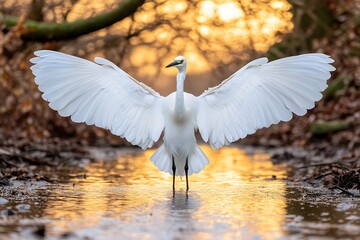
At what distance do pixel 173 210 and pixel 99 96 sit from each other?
231 cm

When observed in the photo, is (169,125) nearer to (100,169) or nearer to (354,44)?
(100,169)

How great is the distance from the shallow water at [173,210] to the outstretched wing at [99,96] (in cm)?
71

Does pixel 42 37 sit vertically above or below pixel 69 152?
above

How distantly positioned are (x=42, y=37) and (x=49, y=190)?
5.53 metres

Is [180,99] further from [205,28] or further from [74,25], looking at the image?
[205,28]

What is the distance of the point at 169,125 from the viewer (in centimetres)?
841

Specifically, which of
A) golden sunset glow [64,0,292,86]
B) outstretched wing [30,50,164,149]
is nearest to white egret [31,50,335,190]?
outstretched wing [30,50,164,149]

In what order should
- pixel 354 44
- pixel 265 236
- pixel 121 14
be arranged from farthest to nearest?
1. pixel 354 44
2. pixel 121 14
3. pixel 265 236

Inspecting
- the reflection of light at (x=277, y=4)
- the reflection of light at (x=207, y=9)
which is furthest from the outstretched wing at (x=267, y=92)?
the reflection of light at (x=207, y=9)

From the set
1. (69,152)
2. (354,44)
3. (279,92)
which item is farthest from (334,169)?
(354,44)

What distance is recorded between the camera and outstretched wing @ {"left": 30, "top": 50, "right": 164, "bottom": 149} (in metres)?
8.26

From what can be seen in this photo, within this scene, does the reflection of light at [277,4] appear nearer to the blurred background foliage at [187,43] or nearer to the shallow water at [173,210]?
the blurred background foliage at [187,43]

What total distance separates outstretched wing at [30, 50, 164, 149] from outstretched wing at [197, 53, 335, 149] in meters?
0.67

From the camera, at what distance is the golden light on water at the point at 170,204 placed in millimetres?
5473
